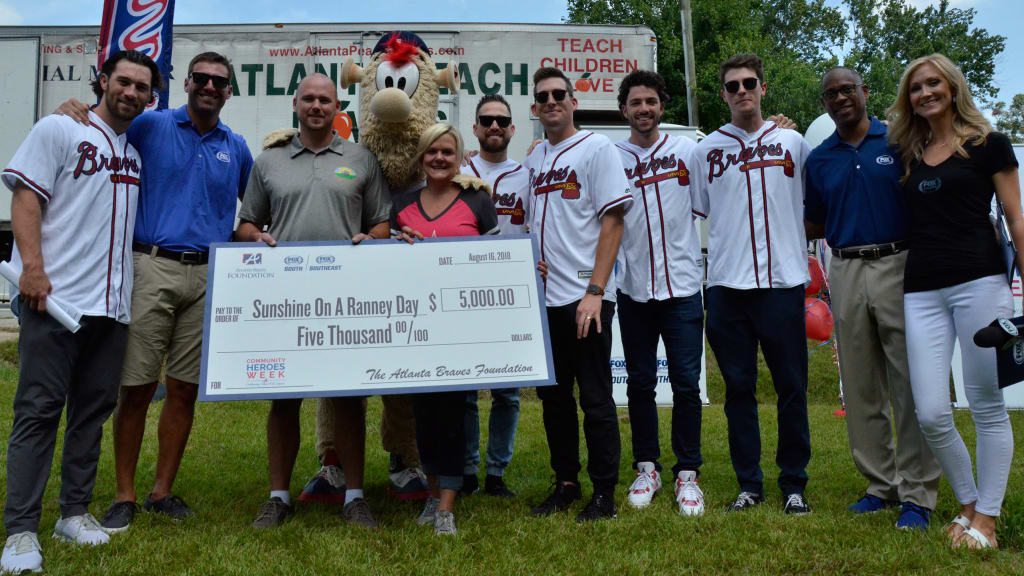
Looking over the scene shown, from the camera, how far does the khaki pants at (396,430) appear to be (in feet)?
15.5

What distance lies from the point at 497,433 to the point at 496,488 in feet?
1.11

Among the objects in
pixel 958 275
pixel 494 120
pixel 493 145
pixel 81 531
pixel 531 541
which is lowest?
pixel 531 541

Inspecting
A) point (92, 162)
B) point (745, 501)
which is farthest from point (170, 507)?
point (745, 501)

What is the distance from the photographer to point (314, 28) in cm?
1019

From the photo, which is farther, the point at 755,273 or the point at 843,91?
the point at 755,273

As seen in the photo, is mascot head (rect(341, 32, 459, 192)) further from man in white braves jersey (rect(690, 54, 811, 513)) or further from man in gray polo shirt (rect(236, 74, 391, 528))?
man in white braves jersey (rect(690, 54, 811, 513))

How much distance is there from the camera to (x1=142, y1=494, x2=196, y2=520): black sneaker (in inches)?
160

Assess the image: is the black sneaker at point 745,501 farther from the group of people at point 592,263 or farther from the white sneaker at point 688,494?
the white sneaker at point 688,494

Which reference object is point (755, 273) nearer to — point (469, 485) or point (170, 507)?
point (469, 485)

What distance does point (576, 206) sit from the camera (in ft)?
13.2

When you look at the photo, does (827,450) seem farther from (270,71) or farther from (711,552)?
(270,71)

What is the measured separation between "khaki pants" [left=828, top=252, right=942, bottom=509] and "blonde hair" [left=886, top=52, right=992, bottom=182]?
54 centimetres

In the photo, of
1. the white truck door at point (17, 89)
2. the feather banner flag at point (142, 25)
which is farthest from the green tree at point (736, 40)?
the feather banner flag at point (142, 25)

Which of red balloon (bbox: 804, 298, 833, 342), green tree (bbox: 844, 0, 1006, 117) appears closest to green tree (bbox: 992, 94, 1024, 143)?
green tree (bbox: 844, 0, 1006, 117)
